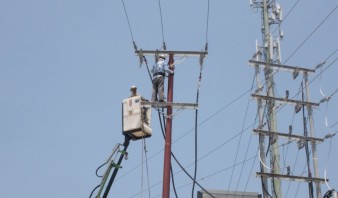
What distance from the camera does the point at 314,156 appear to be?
2372 cm

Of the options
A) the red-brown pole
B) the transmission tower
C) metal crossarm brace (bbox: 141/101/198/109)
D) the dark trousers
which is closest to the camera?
the red-brown pole

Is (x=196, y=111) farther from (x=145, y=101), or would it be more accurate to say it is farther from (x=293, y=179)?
(x=293, y=179)

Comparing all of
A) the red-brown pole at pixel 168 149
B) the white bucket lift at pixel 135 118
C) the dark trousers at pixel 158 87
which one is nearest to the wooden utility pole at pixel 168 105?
the red-brown pole at pixel 168 149

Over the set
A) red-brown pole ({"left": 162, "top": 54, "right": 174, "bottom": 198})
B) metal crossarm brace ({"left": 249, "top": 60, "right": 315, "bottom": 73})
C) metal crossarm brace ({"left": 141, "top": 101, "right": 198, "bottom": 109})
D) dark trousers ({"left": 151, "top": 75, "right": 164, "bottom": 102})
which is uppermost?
metal crossarm brace ({"left": 249, "top": 60, "right": 315, "bottom": 73})

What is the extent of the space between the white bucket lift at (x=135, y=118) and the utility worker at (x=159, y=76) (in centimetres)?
69

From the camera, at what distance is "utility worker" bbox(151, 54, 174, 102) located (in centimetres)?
1464

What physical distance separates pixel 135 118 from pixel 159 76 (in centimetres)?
152

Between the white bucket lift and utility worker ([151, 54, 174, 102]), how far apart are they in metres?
0.69

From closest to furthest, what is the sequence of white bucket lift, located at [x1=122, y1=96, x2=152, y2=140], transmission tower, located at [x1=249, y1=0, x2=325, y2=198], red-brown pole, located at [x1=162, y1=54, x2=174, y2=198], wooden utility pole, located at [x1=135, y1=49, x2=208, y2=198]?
red-brown pole, located at [x1=162, y1=54, x2=174, y2=198], wooden utility pole, located at [x1=135, y1=49, x2=208, y2=198], white bucket lift, located at [x1=122, y1=96, x2=152, y2=140], transmission tower, located at [x1=249, y1=0, x2=325, y2=198]

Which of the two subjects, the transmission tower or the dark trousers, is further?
the transmission tower

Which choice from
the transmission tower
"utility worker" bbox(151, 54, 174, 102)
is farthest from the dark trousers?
the transmission tower

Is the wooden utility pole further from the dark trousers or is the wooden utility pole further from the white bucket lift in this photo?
the dark trousers

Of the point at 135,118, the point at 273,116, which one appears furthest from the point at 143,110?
the point at 273,116

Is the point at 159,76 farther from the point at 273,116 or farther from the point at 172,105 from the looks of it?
the point at 273,116
